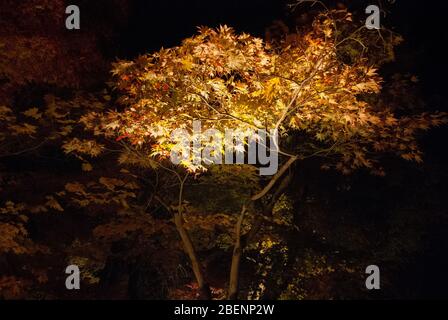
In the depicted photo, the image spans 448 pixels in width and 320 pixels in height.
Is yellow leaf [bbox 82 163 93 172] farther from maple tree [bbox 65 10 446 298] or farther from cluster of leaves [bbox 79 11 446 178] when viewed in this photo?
cluster of leaves [bbox 79 11 446 178]

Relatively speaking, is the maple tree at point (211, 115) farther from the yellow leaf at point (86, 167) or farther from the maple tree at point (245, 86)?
the yellow leaf at point (86, 167)

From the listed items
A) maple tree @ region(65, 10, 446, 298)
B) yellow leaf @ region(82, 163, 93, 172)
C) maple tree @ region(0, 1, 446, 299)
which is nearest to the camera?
maple tree @ region(65, 10, 446, 298)

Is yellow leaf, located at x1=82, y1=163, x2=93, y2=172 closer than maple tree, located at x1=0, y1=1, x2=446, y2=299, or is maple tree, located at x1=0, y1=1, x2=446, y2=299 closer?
maple tree, located at x1=0, y1=1, x2=446, y2=299

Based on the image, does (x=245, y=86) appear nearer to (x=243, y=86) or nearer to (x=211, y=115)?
(x=243, y=86)

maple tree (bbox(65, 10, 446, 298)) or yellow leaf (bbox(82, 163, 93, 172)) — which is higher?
maple tree (bbox(65, 10, 446, 298))

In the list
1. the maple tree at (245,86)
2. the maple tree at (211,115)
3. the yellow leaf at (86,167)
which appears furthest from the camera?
the yellow leaf at (86,167)

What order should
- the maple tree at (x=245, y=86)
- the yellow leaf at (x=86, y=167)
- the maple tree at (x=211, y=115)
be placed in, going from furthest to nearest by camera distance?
the yellow leaf at (x=86, y=167)
the maple tree at (x=211, y=115)
the maple tree at (x=245, y=86)

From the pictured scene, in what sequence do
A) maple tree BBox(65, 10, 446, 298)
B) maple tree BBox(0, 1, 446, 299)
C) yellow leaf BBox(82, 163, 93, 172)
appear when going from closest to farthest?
maple tree BBox(65, 10, 446, 298)
maple tree BBox(0, 1, 446, 299)
yellow leaf BBox(82, 163, 93, 172)

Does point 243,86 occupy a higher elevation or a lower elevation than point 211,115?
higher

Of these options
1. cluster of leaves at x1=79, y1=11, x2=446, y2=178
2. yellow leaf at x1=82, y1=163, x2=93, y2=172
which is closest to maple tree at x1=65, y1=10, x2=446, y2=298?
cluster of leaves at x1=79, y1=11, x2=446, y2=178

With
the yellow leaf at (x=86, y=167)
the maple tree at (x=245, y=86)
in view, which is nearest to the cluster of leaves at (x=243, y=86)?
the maple tree at (x=245, y=86)

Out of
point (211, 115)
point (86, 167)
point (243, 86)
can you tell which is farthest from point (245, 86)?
point (86, 167)

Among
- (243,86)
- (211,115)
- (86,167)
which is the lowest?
(86,167)
